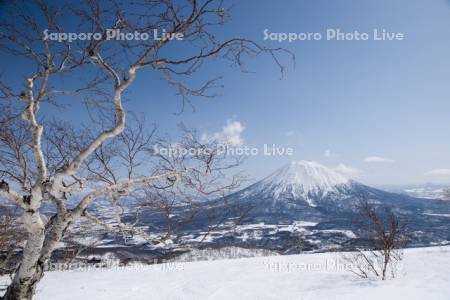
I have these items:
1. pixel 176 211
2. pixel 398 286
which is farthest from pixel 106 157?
pixel 398 286

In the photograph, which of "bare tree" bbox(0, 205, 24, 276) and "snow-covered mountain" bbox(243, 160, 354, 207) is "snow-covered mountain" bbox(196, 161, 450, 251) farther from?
"bare tree" bbox(0, 205, 24, 276)

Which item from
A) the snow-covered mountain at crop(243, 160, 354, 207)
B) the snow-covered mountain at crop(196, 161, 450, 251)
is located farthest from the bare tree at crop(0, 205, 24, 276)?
the snow-covered mountain at crop(243, 160, 354, 207)

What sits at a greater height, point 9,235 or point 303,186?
point 303,186

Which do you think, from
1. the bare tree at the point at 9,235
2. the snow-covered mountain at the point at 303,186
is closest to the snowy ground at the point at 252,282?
the bare tree at the point at 9,235

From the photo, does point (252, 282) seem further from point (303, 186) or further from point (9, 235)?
point (303, 186)

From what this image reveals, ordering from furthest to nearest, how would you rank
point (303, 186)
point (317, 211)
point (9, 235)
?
point (303, 186) < point (317, 211) < point (9, 235)

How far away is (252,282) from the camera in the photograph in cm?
1234

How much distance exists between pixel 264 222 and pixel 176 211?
103m

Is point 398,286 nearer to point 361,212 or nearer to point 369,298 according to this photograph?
point 369,298

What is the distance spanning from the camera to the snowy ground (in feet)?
31.7

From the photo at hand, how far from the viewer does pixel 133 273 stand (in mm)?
14250

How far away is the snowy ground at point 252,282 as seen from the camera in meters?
9.65

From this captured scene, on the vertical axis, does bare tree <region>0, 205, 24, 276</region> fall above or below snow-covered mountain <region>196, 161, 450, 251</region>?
above

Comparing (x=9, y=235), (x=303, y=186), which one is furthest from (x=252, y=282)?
(x=303, y=186)
